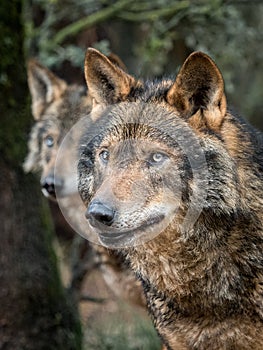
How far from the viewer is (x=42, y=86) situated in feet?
→ 30.1

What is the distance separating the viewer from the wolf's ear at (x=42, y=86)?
8.96m

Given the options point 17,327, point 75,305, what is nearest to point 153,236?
point 17,327

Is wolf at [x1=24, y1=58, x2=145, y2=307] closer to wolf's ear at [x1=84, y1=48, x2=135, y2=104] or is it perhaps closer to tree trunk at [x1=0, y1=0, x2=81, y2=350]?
tree trunk at [x1=0, y1=0, x2=81, y2=350]

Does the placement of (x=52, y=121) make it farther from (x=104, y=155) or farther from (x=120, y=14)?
(x=104, y=155)

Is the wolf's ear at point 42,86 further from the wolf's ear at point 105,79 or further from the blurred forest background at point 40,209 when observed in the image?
the wolf's ear at point 105,79

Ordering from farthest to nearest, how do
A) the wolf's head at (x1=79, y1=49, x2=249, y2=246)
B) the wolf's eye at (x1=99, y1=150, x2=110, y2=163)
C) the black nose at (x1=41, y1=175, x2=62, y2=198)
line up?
the black nose at (x1=41, y1=175, x2=62, y2=198) → the wolf's eye at (x1=99, y1=150, x2=110, y2=163) → the wolf's head at (x1=79, y1=49, x2=249, y2=246)

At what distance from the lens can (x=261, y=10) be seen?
17.7m

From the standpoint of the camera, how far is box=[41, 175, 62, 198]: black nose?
782 cm

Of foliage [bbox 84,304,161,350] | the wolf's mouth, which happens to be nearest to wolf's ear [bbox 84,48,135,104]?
the wolf's mouth

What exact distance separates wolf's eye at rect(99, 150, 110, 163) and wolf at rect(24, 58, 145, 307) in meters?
1.98

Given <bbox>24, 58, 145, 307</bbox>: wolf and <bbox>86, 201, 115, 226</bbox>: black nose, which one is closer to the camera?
<bbox>86, 201, 115, 226</bbox>: black nose

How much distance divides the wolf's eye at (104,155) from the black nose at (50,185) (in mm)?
2120

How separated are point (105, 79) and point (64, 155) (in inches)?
89.9

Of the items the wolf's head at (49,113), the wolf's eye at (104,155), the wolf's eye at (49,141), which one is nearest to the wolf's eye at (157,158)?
the wolf's eye at (104,155)
